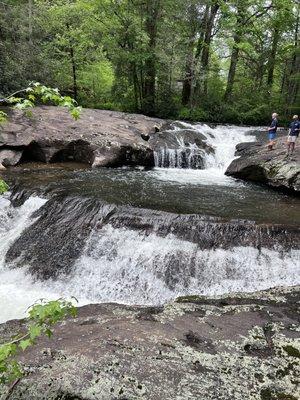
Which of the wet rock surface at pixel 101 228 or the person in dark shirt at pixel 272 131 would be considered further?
the person in dark shirt at pixel 272 131

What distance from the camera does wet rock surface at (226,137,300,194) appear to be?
39.2 feet

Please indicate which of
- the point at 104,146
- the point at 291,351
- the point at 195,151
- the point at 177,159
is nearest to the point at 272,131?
the point at 195,151

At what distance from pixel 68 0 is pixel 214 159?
50.5ft

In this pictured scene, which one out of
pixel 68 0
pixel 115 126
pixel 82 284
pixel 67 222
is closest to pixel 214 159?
pixel 115 126

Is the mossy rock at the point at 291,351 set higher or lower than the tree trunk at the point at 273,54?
lower

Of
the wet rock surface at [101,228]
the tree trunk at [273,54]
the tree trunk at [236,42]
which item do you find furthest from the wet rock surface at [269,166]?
the tree trunk at [273,54]

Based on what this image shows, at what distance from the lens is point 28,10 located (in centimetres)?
1958

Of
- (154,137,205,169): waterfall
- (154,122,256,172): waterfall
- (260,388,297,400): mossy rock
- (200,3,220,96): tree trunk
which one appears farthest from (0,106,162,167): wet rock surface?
(260,388,297,400): mossy rock

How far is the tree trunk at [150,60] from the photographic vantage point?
833 inches

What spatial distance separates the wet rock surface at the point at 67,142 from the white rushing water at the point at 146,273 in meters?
6.31

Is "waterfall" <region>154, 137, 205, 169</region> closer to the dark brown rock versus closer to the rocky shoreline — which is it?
the rocky shoreline

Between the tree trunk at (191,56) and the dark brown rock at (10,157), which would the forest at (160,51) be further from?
the dark brown rock at (10,157)

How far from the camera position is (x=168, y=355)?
13.6ft

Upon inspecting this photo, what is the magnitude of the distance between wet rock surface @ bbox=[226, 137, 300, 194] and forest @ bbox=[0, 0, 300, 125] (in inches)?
348
